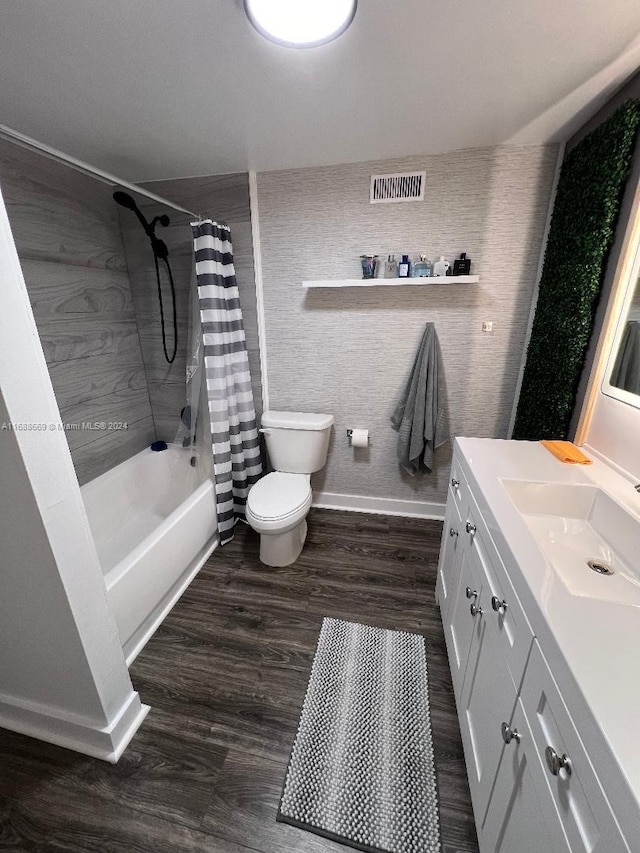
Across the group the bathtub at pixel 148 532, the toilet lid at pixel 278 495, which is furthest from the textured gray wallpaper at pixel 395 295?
the bathtub at pixel 148 532

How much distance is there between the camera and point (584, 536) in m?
1.10

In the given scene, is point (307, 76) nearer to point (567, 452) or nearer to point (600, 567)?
point (567, 452)

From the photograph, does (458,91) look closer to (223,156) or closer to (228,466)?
(223,156)

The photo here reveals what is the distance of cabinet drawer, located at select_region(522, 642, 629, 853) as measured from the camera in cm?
46

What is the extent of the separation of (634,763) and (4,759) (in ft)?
5.84

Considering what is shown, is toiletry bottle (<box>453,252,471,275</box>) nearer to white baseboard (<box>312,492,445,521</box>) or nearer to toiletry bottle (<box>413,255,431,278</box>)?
toiletry bottle (<box>413,255,431,278</box>)

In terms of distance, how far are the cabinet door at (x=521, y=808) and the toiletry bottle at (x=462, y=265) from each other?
184 cm

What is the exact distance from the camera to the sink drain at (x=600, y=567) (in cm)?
94

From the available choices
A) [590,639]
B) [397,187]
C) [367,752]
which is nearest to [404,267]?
[397,187]

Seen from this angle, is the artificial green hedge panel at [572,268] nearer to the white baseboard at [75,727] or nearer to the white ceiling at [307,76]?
the white ceiling at [307,76]

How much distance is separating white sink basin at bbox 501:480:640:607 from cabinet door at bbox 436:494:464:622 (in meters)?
0.28

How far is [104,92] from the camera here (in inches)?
49.0

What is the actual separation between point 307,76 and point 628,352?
1.51 metres

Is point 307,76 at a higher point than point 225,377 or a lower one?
higher
